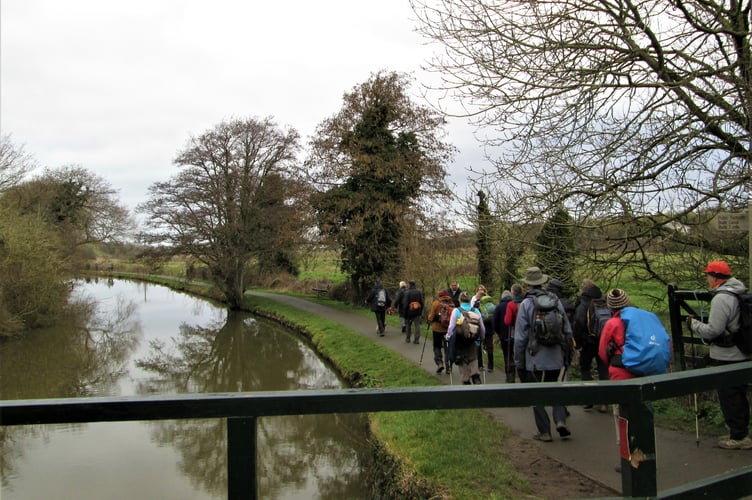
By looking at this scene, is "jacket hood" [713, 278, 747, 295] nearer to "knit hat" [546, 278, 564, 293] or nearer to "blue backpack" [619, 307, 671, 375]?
"blue backpack" [619, 307, 671, 375]

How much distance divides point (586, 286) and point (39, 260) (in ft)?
69.1

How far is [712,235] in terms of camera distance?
7.76 m

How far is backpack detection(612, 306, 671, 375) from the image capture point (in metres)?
4.91

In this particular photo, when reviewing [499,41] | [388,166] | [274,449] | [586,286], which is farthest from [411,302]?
[388,166]

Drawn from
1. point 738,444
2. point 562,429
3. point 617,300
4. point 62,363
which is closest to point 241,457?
point 617,300

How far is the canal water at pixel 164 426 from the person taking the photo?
816 centimetres

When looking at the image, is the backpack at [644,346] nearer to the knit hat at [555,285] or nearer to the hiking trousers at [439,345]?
the knit hat at [555,285]

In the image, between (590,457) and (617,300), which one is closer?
(617,300)

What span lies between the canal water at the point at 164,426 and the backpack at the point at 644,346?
4265 mm

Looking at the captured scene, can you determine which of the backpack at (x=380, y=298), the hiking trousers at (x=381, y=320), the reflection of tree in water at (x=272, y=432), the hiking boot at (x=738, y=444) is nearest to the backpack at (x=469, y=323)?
the reflection of tree in water at (x=272, y=432)

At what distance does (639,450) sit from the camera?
193 cm

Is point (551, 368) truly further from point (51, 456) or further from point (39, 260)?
point (39, 260)

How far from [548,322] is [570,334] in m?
0.41

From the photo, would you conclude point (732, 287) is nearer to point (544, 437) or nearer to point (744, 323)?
point (744, 323)
